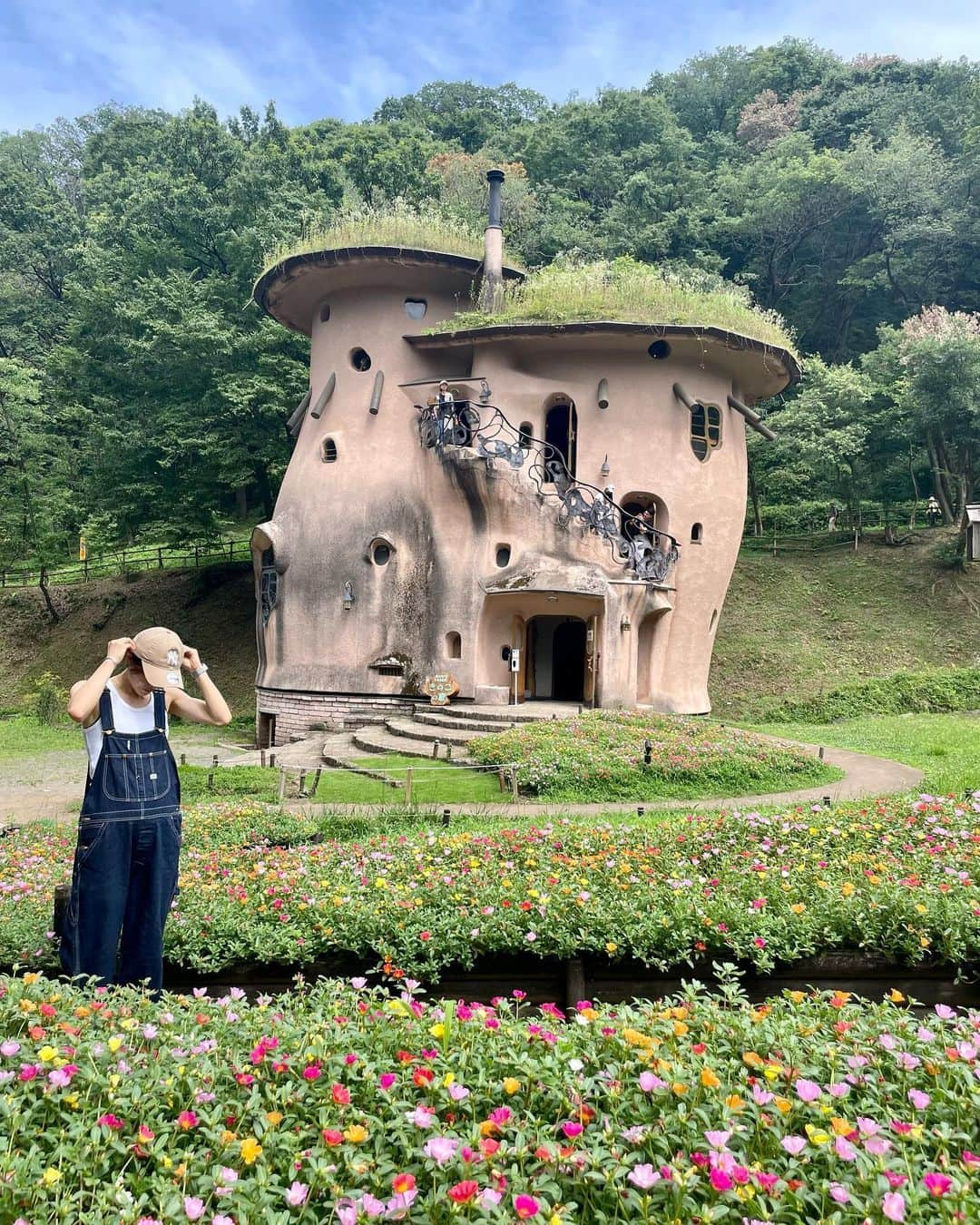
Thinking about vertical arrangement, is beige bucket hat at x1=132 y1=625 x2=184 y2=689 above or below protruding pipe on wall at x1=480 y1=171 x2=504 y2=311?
below

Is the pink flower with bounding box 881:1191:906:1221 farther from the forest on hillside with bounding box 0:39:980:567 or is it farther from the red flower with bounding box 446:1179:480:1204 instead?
the forest on hillside with bounding box 0:39:980:567

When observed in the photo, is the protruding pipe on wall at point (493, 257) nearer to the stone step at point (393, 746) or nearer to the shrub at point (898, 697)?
the stone step at point (393, 746)

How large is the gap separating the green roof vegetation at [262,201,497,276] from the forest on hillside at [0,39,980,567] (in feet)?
4.17

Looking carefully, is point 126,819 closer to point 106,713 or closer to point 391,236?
point 106,713

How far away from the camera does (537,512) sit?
19141 mm

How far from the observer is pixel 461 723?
16.6 meters

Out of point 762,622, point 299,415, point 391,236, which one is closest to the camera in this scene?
point 391,236

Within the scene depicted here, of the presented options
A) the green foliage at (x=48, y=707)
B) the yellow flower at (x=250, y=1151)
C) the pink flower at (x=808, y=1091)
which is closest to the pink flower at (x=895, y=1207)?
the pink flower at (x=808, y=1091)

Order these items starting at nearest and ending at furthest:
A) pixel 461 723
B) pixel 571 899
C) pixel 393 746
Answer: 1. pixel 571 899
2. pixel 393 746
3. pixel 461 723

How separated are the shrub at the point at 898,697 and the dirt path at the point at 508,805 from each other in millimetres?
5896

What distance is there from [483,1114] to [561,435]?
21061 mm

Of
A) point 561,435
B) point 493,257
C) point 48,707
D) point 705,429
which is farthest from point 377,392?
point 48,707

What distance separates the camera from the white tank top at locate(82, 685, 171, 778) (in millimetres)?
4199

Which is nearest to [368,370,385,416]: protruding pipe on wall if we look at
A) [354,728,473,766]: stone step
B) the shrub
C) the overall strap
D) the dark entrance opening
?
the dark entrance opening
